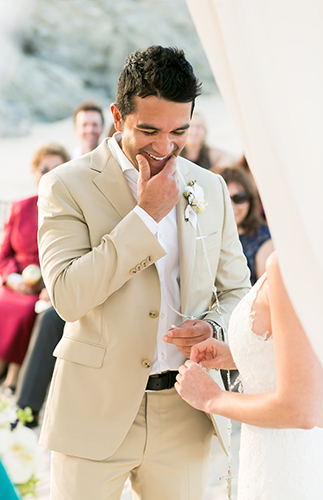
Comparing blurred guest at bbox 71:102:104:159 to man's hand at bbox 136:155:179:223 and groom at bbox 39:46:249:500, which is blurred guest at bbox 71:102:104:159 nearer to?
groom at bbox 39:46:249:500

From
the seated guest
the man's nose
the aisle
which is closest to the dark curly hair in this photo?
the man's nose

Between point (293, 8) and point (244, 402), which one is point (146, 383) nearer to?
point (244, 402)

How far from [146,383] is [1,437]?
2.11 feet

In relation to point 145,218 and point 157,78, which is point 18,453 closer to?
point 145,218

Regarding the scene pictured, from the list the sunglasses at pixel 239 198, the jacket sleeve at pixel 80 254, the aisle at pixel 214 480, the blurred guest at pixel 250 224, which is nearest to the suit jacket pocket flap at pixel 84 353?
the jacket sleeve at pixel 80 254

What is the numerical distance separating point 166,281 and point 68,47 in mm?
10586

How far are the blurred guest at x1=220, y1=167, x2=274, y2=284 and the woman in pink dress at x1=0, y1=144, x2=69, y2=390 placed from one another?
1.69m

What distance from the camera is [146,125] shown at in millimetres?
1713

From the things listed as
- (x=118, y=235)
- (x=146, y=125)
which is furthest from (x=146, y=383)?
(x=146, y=125)

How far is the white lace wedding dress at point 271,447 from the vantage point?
1365 millimetres

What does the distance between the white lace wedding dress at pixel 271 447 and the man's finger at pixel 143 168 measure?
1.71 ft

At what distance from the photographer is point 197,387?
4.79ft

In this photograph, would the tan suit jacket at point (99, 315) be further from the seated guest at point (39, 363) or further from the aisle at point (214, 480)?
the seated guest at point (39, 363)

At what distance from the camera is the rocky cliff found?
417 inches
